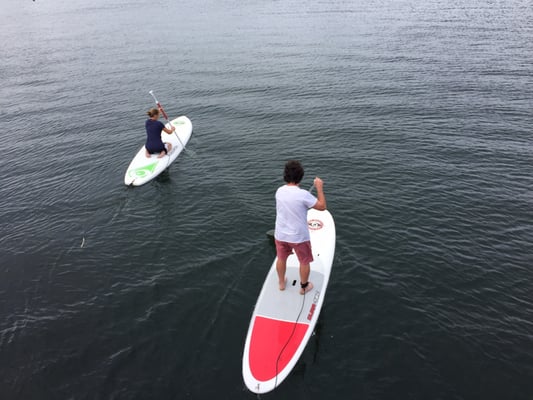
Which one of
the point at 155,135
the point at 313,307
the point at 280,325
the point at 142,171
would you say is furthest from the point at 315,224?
the point at 155,135

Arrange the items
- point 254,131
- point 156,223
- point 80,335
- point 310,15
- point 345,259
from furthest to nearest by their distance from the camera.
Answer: point 310,15 → point 254,131 → point 156,223 → point 345,259 → point 80,335

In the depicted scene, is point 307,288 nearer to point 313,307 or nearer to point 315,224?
point 313,307

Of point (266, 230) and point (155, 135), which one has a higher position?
point (155, 135)

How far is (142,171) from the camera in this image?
1567 centimetres

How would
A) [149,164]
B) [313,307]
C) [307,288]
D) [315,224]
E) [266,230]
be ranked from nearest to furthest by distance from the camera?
1. [313,307]
2. [307,288]
3. [315,224]
4. [266,230]
5. [149,164]

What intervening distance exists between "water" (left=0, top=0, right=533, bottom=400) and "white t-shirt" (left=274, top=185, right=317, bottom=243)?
2.62 metres

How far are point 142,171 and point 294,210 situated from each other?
1062cm

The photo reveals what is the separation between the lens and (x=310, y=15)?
2279 inches

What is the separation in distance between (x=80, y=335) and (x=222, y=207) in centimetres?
646

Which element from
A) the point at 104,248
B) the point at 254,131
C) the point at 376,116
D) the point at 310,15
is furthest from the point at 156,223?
the point at 310,15

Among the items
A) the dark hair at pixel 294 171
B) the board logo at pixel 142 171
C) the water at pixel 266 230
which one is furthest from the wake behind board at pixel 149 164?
the dark hair at pixel 294 171

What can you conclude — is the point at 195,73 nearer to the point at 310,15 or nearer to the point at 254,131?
the point at 254,131

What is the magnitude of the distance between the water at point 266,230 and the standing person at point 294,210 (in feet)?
7.17

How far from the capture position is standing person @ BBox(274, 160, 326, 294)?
7.00 m
